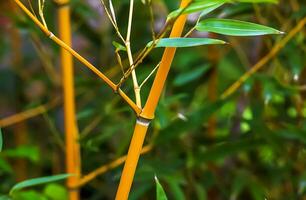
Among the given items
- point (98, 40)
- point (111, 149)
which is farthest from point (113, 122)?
point (98, 40)

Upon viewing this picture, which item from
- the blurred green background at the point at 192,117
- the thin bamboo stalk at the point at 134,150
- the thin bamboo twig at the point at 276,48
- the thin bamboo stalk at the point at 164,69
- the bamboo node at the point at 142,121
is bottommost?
the blurred green background at the point at 192,117

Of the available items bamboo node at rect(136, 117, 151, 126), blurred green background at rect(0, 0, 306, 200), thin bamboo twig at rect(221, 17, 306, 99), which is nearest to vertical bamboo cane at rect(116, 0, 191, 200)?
bamboo node at rect(136, 117, 151, 126)

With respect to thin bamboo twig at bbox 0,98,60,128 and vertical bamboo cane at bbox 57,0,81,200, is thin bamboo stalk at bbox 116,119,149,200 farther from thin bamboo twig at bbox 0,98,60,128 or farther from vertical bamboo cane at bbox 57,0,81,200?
thin bamboo twig at bbox 0,98,60,128

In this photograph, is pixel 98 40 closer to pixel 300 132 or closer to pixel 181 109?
pixel 181 109

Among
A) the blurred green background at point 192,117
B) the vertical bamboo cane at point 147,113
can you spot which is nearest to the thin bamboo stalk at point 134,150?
the vertical bamboo cane at point 147,113

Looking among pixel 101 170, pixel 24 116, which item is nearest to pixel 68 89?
pixel 101 170

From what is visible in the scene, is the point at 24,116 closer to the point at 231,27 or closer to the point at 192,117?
the point at 192,117

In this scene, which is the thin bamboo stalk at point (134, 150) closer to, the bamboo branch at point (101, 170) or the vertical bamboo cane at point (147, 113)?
the vertical bamboo cane at point (147, 113)
